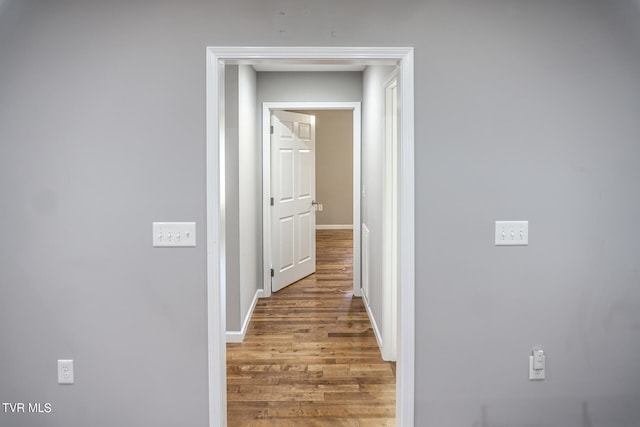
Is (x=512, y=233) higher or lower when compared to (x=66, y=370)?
higher

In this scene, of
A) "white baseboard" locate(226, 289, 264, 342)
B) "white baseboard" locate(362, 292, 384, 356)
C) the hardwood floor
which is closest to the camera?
the hardwood floor

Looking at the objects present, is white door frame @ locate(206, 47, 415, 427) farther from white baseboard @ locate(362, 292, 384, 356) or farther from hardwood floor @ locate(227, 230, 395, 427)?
white baseboard @ locate(362, 292, 384, 356)

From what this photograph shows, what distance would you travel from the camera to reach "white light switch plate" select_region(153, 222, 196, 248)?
2.31 meters

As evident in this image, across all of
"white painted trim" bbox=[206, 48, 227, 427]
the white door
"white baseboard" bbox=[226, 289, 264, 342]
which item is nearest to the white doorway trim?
"white baseboard" bbox=[226, 289, 264, 342]

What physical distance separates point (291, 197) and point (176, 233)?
3423mm

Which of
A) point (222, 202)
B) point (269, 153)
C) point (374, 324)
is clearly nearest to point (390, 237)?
point (374, 324)

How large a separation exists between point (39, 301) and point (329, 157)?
8.14 meters

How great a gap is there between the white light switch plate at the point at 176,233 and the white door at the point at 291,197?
9.88 ft

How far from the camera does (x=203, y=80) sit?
2287mm

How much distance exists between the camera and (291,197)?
18.7ft

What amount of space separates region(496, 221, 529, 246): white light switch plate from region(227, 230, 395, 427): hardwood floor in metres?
1.21

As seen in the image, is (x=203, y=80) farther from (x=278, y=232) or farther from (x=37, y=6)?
(x=278, y=232)

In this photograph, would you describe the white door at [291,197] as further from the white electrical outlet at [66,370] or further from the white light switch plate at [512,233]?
the white light switch plate at [512,233]

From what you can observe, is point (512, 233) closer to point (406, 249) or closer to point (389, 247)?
point (406, 249)
